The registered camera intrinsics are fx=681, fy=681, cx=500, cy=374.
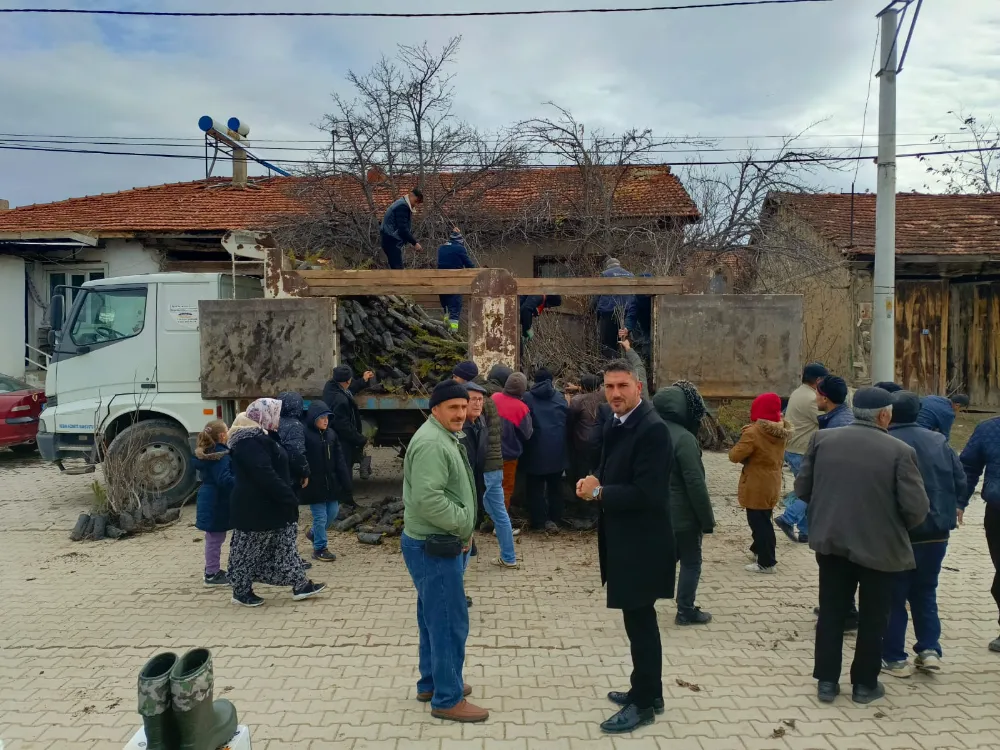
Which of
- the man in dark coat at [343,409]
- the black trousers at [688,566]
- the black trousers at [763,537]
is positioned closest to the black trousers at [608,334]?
the black trousers at [763,537]

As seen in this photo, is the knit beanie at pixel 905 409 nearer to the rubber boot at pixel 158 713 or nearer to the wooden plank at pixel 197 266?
the rubber boot at pixel 158 713

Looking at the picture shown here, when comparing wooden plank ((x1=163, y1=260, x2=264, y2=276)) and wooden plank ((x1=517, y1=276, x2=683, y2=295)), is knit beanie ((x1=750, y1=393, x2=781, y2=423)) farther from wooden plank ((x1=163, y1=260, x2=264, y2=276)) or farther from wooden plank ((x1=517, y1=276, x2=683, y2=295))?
wooden plank ((x1=163, y1=260, x2=264, y2=276))

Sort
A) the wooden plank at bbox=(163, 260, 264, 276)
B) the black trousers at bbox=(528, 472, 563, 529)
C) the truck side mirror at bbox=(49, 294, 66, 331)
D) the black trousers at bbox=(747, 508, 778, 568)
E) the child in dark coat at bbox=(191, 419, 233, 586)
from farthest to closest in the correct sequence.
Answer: the wooden plank at bbox=(163, 260, 264, 276) < the truck side mirror at bbox=(49, 294, 66, 331) < the black trousers at bbox=(528, 472, 563, 529) < the black trousers at bbox=(747, 508, 778, 568) < the child in dark coat at bbox=(191, 419, 233, 586)

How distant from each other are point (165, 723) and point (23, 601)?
3956 millimetres

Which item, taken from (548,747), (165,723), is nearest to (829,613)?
(548,747)

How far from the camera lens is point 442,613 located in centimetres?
341

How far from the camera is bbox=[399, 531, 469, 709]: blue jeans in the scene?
3.41 m

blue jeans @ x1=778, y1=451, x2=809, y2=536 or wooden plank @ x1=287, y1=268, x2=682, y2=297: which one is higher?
wooden plank @ x1=287, y1=268, x2=682, y2=297

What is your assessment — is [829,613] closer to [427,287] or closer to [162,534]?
[427,287]

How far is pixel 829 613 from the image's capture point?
3.71 m

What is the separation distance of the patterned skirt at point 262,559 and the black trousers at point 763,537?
375 cm

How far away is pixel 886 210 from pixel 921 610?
600 cm

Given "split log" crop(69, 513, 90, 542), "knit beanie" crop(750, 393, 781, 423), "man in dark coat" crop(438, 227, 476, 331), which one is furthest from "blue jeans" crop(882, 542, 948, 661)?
"split log" crop(69, 513, 90, 542)

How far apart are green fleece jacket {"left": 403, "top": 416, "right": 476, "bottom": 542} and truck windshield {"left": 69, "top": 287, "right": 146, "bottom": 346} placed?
5827 millimetres
